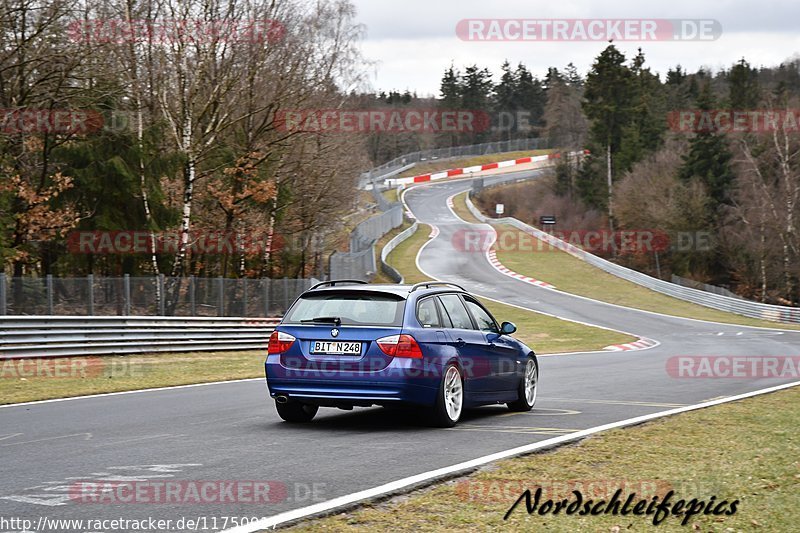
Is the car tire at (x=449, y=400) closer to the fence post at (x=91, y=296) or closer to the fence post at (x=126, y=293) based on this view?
the fence post at (x=91, y=296)

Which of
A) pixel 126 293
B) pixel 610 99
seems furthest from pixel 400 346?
pixel 610 99

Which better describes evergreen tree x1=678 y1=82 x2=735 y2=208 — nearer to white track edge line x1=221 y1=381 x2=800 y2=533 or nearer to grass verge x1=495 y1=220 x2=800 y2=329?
grass verge x1=495 y1=220 x2=800 y2=329

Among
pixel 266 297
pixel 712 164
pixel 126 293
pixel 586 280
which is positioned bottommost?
pixel 586 280

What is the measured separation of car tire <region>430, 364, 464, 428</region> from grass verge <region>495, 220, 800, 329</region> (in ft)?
135

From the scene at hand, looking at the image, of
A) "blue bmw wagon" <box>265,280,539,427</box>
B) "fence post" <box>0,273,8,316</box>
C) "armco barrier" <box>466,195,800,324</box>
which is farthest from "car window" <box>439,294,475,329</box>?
"armco barrier" <box>466,195,800,324</box>

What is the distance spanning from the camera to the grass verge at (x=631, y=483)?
605 cm

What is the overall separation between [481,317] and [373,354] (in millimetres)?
2466

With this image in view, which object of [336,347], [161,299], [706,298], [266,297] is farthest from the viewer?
[706,298]

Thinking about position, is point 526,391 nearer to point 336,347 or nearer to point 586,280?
point 336,347

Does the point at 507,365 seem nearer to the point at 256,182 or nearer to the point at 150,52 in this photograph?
the point at 150,52

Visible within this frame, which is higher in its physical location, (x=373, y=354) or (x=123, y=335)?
(x=373, y=354)

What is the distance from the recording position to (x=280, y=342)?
35.3 ft

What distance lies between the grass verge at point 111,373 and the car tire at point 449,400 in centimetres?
674

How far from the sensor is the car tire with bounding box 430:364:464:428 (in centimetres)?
1055
